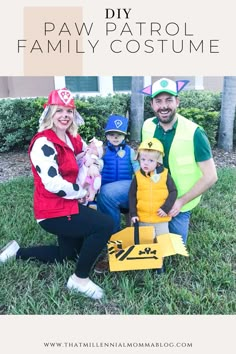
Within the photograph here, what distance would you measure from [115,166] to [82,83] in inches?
272

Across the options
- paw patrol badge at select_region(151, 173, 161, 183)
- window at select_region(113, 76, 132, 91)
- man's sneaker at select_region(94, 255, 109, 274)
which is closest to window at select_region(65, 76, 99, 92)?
window at select_region(113, 76, 132, 91)

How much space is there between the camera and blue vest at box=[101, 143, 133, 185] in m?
3.08

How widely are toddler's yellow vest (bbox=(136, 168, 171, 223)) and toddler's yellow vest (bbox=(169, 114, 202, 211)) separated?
0.13 m

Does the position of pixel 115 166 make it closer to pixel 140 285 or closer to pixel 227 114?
pixel 140 285

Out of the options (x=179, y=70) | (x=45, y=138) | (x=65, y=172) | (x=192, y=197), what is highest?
(x=179, y=70)

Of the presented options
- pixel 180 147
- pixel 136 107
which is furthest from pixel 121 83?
pixel 180 147

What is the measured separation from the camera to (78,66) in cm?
393

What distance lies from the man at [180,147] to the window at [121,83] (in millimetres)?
7412

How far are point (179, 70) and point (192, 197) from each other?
1569 mm

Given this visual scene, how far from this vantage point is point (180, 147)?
2.94 m

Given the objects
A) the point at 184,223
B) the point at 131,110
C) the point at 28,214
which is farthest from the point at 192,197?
the point at 131,110
